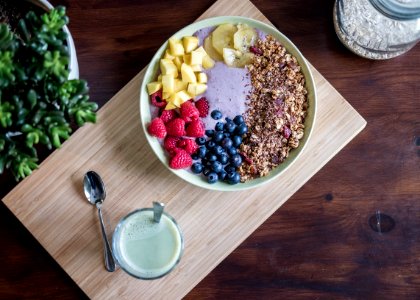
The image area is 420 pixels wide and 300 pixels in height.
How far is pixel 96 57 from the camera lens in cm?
141

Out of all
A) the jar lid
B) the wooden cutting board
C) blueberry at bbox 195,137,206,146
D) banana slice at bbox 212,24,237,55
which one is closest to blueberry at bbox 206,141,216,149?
blueberry at bbox 195,137,206,146

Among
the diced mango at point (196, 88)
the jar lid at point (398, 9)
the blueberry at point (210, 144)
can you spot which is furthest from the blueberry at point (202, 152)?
the jar lid at point (398, 9)

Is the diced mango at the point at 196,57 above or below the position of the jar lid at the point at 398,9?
below

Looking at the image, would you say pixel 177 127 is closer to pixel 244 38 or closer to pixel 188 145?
pixel 188 145

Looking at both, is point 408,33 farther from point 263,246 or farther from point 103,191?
point 103,191

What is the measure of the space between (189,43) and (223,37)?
0.08 metres

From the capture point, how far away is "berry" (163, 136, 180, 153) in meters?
1.31

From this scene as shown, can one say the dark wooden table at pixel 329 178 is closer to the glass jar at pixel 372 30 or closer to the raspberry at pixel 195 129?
the glass jar at pixel 372 30

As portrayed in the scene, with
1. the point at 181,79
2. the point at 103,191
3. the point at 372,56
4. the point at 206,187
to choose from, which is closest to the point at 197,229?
the point at 206,187

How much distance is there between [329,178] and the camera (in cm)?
143

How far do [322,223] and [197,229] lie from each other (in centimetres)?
31

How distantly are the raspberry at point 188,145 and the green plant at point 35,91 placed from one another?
0.32 m

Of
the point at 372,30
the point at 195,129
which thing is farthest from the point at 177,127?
the point at 372,30

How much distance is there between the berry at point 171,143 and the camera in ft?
4.31
